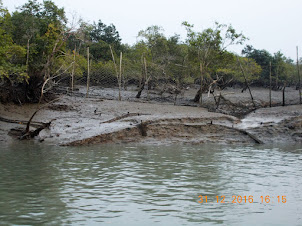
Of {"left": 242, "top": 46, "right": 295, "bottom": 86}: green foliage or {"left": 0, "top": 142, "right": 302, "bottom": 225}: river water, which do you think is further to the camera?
{"left": 242, "top": 46, "right": 295, "bottom": 86}: green foliage

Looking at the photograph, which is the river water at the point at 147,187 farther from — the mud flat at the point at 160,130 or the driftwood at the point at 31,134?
the driftwood at the point at 31,134

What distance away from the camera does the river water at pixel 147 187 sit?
5188 mm

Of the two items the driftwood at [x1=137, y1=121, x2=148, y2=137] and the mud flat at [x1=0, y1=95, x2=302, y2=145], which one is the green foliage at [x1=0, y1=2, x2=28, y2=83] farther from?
the driftwood at [x1=137, y1=121, x2=148, y2=137]

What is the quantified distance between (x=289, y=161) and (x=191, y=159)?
2715 millimetres

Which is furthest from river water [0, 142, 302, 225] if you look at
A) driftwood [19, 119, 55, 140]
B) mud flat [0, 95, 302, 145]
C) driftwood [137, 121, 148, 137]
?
driftwood [137, 121, 148, 137]

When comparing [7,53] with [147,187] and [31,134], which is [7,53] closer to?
[31,134]

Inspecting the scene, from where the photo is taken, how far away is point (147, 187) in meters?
6.96

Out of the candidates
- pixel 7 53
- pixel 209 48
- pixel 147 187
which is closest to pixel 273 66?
pixel 209 48

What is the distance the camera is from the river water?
5188 mm

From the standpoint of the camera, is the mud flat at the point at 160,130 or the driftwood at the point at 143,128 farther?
the driftwood at the point at 143,128

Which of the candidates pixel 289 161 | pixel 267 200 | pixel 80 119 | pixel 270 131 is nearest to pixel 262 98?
pixel 270 131

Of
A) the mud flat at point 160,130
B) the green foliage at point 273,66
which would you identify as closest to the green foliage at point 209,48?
the mud flat at point 160,130
